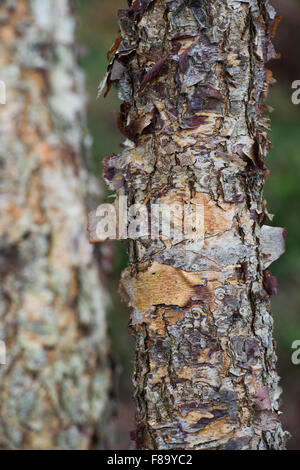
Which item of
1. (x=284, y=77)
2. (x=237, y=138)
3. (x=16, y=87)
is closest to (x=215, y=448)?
(x=237, y=138)

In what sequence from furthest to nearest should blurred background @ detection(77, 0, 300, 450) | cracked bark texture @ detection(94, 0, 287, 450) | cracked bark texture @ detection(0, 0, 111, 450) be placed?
1. blurred background @ detection(77, 0, 300, 450)
2. cracked bark texture @ detection(0, 0, 111, 450)
3. cracked bark texture @ detection(94, 0, 287, 450)

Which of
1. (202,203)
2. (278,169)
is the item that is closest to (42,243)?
(202,203)

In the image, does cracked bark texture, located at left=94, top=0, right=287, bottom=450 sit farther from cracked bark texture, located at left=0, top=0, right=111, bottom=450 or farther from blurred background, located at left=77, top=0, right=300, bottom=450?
blurred background, located at left=77, top=0, right=300, bottom=450

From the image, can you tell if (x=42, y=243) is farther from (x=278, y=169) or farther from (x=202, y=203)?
(x=278, y=169)

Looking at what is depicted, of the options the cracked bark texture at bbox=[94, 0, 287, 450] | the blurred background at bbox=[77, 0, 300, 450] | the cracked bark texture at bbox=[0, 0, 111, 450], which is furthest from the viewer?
the blurred background at bbox=[77, 0, 300, 450]

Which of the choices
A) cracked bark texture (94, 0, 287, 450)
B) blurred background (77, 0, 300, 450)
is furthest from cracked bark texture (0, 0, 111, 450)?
blurred background (77, 0, 300, 450)

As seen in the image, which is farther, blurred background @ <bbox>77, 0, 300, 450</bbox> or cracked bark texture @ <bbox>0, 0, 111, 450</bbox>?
blurred background @ <bbox>77, 0, 300, 450</bbox>

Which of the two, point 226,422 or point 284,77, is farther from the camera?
point 284,77

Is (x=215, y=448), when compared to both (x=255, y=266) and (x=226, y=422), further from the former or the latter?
(x=255, y=266)
